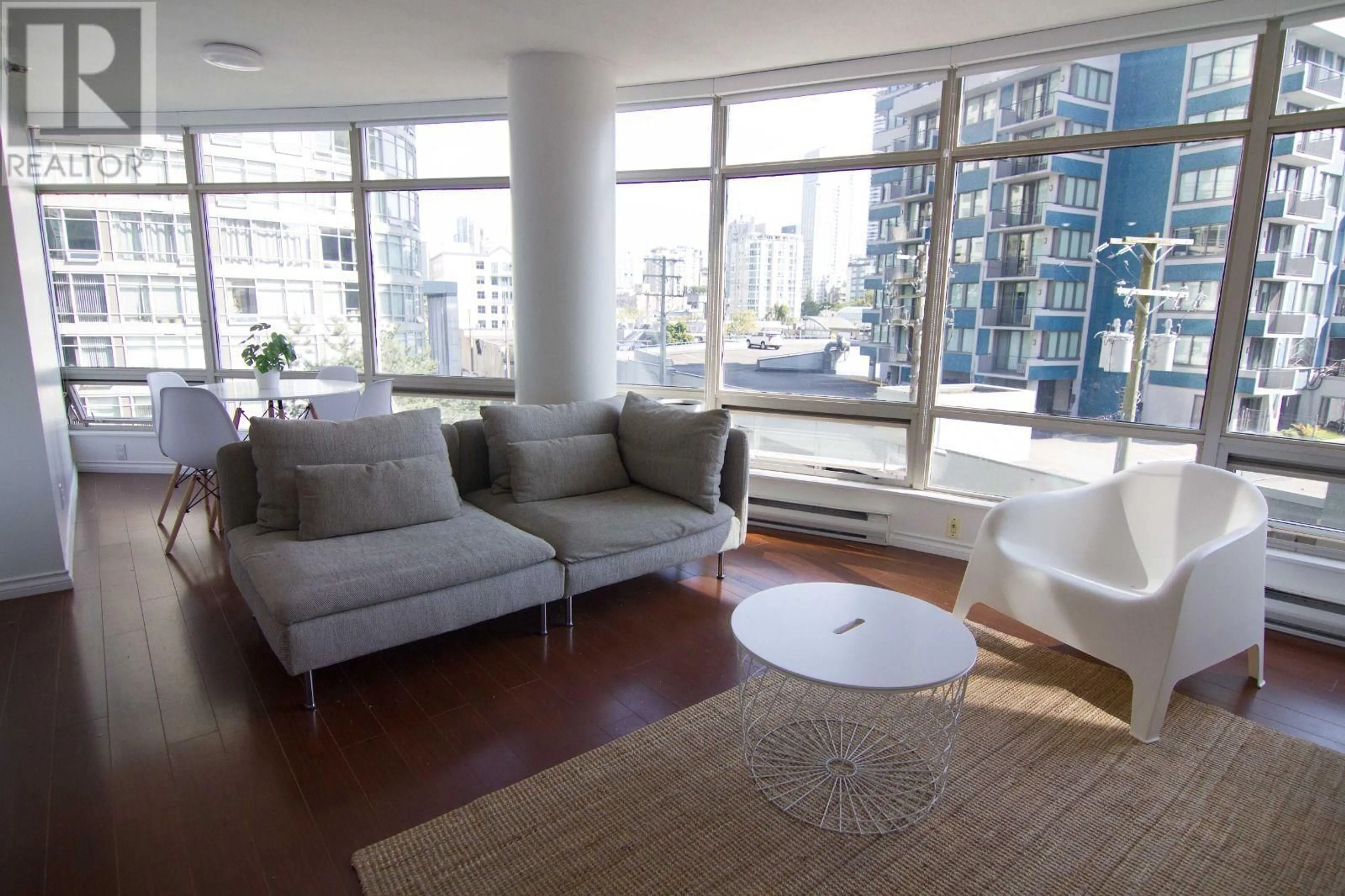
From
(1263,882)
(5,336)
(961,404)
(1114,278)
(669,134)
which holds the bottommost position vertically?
(1263,882)

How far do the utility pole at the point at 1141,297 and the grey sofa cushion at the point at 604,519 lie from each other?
209 cm

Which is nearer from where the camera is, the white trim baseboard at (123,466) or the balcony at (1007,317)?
the balcony at (1007,317)

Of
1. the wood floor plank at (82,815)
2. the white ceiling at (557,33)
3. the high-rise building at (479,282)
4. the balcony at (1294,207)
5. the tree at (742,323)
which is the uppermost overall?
the white ceiling at (557,33)

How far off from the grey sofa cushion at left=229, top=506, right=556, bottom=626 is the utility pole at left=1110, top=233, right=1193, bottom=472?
9.65 feet

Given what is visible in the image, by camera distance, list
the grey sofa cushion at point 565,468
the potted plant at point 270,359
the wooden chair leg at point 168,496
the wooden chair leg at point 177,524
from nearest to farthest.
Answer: the grey sofa cushion at point 565,468, the wooden chair leg at point 177,524, the wooden chair leg at point 168,496, the potted plant at point 270,359

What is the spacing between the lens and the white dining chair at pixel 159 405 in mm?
4156

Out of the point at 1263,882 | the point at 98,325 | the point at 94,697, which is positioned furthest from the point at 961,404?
the point at 98,325

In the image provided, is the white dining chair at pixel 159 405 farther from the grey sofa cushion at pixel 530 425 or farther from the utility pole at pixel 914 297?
the utility pole at pixel 914 297

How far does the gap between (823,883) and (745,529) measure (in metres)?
2.10

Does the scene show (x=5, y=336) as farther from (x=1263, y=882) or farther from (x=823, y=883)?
(x=1263, y=882)

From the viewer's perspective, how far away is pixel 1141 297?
348cm

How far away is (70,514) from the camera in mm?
4129

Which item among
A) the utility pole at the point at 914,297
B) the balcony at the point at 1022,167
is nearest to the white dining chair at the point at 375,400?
the utility pole at the point at 914,297

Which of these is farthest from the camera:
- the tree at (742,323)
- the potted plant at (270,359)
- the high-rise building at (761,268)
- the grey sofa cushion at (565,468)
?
the tree at (742,323)
